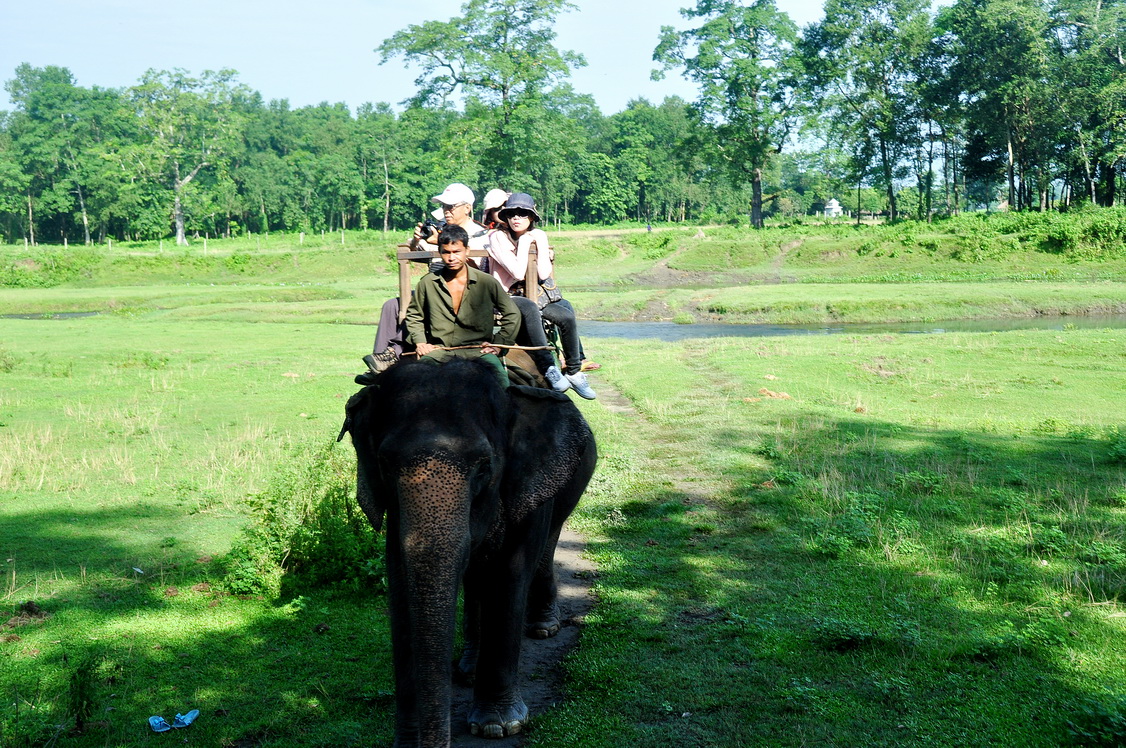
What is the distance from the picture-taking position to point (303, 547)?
884 cm

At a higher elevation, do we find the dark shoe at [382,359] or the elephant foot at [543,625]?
the dark shoe at [382,359]

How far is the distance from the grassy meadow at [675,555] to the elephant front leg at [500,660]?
23 cm

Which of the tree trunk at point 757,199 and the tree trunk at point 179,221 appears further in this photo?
the tree trunk at point 179,221

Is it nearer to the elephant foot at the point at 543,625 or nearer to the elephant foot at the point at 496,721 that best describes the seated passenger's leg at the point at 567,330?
the elephant foot at the point at 543,625

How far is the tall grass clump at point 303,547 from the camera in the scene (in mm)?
8586

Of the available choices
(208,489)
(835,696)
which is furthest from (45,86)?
(835,696)

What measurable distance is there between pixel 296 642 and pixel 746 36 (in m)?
74.6

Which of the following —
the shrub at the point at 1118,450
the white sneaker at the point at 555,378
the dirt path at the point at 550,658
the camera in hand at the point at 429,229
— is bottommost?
the dirt path at the point at 550,658

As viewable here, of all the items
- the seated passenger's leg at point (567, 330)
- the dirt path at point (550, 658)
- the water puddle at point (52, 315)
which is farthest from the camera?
the water puddle at point (52, 315)

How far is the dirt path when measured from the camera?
19.9 ft

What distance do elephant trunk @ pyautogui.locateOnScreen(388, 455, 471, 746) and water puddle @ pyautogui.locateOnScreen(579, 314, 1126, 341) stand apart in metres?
29.2

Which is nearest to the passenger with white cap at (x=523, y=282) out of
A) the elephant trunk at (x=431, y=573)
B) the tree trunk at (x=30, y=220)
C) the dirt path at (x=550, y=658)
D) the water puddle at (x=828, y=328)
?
the dirt path at (x=550, y=658)

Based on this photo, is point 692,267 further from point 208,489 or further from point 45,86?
point 45,86

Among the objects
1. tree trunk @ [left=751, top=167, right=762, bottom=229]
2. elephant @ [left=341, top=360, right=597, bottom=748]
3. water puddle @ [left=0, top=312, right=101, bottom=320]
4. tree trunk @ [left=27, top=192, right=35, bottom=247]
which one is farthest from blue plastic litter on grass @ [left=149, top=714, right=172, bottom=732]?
tree trunk @ [left=27, top=192, right=35, bottom=247]
